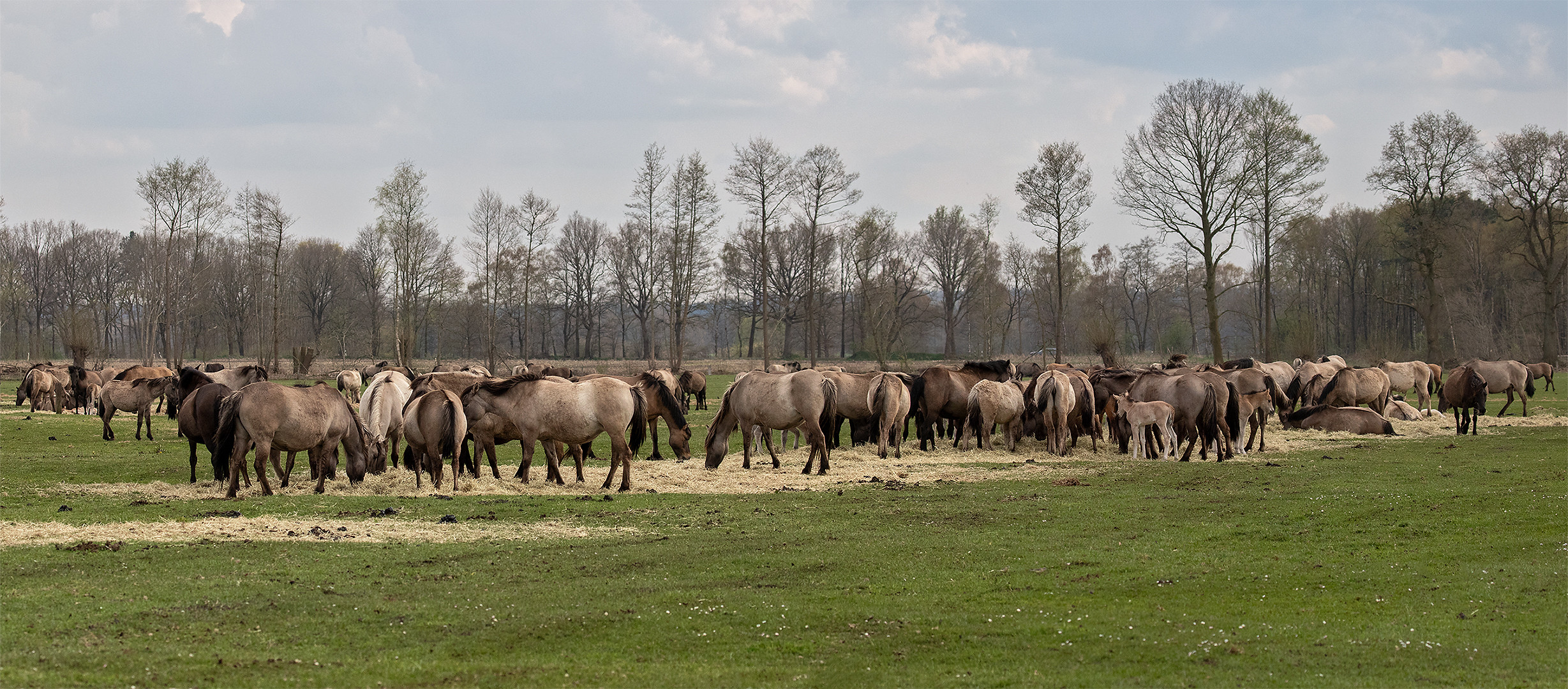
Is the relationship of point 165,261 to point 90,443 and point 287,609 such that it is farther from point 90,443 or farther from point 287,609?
point 287,609

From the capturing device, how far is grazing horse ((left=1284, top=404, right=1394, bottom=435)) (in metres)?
25.7

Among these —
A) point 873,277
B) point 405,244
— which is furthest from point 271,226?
point 873,277

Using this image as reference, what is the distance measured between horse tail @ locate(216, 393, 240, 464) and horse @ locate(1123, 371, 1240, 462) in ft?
55.4

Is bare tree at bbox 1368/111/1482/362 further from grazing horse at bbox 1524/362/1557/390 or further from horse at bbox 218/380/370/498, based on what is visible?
horse at bbox 218/380/370/498

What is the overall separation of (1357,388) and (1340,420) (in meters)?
3.46

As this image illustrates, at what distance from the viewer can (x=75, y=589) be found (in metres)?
8.22

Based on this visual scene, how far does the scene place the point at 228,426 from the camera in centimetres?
1418

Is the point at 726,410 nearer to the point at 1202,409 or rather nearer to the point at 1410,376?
the point at 1202,409

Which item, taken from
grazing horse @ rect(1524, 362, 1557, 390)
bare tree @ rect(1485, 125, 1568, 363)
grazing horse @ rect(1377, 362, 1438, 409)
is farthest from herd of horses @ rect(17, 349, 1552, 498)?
bare tree @ rect(1485, 125, 1568, 363)

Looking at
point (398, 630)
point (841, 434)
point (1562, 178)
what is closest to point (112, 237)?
point (841, 434)

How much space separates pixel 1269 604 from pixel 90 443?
78.2 feet

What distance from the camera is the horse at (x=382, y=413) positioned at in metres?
16.7

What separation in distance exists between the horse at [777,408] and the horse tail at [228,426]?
7.67m

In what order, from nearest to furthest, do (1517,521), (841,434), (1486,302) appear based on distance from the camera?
1. (1517,521)
2. (841,434)
3. (1486,302)
